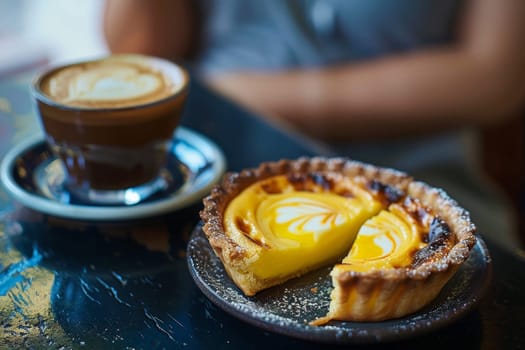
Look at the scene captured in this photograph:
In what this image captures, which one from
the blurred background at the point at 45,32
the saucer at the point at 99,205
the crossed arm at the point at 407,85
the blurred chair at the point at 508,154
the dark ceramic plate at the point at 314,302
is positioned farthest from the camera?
the blurred background at the point at 45,32

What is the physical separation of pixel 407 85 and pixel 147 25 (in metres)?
0.71

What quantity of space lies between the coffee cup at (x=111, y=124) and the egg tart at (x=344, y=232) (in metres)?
0.18

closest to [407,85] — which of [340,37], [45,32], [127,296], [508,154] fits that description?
[340,37]

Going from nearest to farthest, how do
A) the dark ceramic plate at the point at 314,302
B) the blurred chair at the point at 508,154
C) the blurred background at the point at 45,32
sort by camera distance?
1. the dark ceramic plate at the point at 314,302
2. the blurred chair at the point at 508,154
3. the blurred background at the point at 45,32

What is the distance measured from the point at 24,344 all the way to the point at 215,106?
71cm

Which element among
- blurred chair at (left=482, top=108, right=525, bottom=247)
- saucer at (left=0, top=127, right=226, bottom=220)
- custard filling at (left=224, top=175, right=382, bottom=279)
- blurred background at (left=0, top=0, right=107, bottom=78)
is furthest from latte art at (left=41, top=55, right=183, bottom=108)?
blurred background at (left=0, top=0, right=107, bottom=78)

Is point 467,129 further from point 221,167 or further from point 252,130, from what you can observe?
point 221,167

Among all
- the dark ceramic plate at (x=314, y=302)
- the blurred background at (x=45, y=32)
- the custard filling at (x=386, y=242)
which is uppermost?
the custard filling at (x=386, y=242)

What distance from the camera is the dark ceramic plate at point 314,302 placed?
64cm

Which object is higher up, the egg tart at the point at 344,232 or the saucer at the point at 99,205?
the egg tart at the point at 344,232

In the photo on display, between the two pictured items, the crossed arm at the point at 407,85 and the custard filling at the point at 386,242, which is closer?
the custard filling at the point at 386,242

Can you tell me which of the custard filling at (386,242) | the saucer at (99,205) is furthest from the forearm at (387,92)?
the custard filling at (386,242)

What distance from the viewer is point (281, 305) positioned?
707 mm

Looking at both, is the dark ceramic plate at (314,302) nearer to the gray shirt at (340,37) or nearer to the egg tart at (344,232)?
the egg tart at (344,232)
